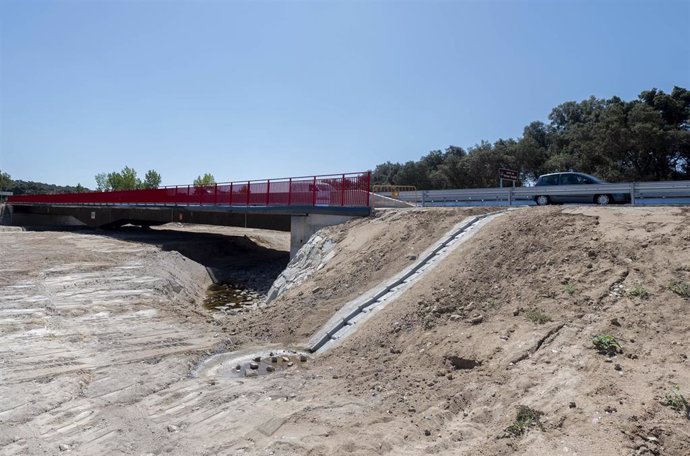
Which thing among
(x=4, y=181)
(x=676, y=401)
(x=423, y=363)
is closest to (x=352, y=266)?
(x=423, y=363)

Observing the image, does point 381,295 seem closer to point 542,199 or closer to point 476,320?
point 476,320

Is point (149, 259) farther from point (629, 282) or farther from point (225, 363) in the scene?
point (629, 282)

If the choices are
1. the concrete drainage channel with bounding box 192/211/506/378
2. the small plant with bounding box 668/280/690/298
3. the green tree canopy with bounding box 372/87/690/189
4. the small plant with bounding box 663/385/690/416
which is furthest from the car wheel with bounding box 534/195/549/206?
the green tree canopy with bounding box 372/87/690/189

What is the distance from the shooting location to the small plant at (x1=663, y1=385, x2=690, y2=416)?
433cm

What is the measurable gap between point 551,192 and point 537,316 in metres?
11.8

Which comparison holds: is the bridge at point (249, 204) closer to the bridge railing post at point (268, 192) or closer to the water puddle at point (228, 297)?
the bridge railing post at point (268, 192)

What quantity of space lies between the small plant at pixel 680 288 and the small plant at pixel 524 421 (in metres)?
3.43

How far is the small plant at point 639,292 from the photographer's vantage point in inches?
252

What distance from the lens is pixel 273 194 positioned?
21328 mm

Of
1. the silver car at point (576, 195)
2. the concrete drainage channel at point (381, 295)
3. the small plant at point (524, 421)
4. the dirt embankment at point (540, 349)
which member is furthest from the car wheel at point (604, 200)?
the small plant at point (524, 421)

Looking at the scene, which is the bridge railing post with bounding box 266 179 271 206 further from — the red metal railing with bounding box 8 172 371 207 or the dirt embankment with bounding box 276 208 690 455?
the dirt embankment with bounding box 276 208 690 455

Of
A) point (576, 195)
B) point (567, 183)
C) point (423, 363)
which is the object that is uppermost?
point (567, 183)

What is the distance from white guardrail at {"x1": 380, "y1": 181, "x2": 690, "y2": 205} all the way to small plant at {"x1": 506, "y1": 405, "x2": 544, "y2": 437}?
1182 cm

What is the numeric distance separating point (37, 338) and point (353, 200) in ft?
38.3
